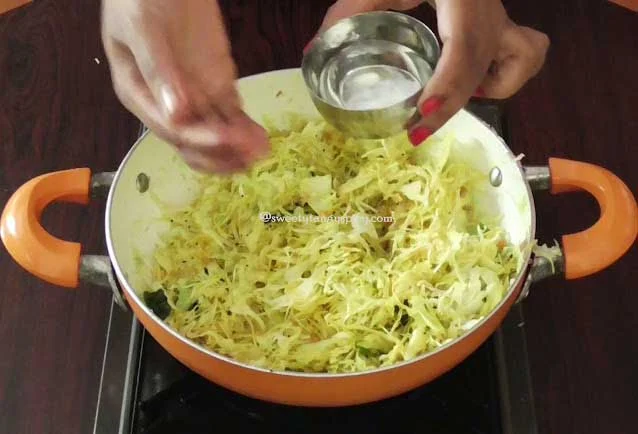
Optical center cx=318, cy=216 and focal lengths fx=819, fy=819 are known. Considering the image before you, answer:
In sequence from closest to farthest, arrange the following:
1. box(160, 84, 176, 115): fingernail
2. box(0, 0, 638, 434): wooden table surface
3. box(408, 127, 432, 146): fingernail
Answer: box(160, 84, 176, 115): fingernail
box(408, 127, 432, 146): fingernail
box(0, 0, 638, 434): wooden table surface

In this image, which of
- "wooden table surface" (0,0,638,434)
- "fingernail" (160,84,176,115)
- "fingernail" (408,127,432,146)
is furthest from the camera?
"wooden table surface" (0,0,638,434)

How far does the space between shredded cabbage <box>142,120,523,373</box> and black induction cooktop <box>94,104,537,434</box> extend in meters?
0.05

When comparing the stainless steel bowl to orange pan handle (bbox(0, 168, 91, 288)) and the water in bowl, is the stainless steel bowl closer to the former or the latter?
the water in bowl

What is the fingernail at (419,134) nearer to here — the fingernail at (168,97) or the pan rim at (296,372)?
the pan rim at (296,372)

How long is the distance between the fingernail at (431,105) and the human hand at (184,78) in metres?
0.16

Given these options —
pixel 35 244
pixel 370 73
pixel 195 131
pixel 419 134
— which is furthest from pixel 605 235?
pixel 35 244

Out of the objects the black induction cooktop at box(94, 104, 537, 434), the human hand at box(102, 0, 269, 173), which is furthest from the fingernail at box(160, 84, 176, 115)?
the black induction cooktop at box(94, 104, 537, 434)

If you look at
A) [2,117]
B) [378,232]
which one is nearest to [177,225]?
[378,232]

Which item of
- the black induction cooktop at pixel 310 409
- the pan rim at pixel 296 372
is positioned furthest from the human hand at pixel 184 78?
the black induction cooktop at pixel 310 409

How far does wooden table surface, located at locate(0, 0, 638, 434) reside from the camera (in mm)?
905

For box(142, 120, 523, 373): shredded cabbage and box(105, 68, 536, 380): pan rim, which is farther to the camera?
box(142, 120, 523, 373): shredded cabbage

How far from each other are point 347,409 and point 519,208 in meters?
0.29

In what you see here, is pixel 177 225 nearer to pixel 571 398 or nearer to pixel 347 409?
pixel 347 409

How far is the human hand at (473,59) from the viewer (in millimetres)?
761
